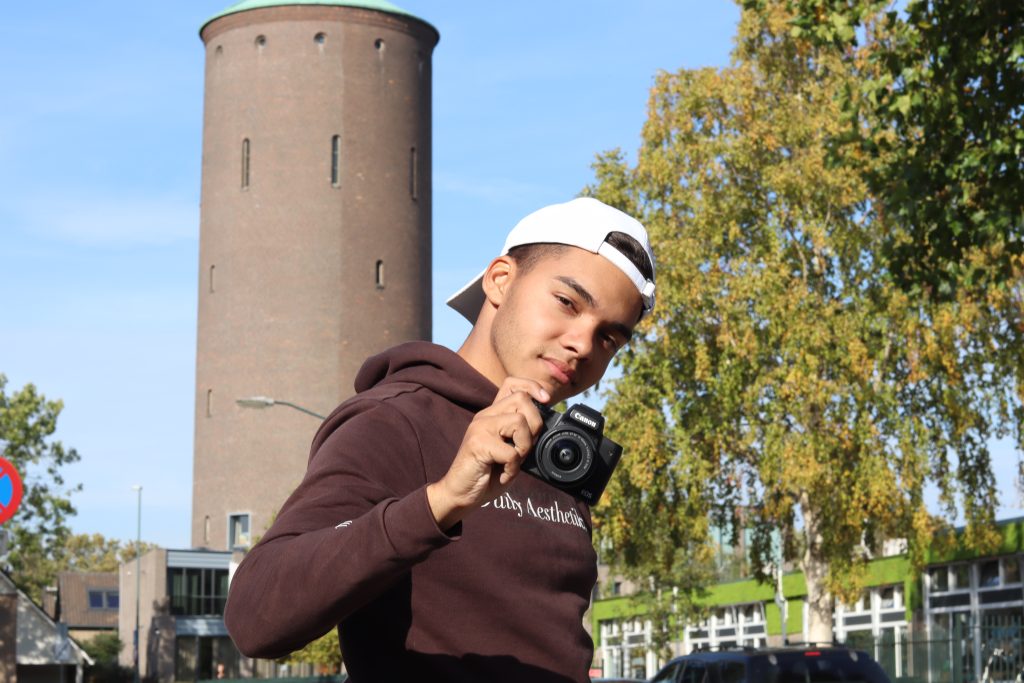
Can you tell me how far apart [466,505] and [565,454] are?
6.1 inches

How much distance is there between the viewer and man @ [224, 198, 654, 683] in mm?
2154

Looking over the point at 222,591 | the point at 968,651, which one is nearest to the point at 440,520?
the point at 968,651

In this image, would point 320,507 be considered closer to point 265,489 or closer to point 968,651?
point 968,651

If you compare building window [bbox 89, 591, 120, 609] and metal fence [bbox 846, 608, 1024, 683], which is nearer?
metal fence [bbox 846, 608, 1024, 683]

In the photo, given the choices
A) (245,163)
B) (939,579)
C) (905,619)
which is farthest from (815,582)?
(245,163)

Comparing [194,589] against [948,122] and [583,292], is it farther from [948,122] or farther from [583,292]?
[583,292]

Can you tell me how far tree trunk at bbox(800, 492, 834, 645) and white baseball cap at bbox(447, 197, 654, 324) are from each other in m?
32.3

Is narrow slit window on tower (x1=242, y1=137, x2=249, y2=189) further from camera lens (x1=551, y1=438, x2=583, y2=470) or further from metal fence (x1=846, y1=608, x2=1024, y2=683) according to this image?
camera lens (x1=551, y1=438, x2=583, y2=470)

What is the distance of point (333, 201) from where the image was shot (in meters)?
69.9

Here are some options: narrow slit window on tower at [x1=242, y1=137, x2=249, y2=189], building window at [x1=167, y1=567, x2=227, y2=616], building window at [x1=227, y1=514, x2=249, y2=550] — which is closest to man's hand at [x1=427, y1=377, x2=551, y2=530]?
building window at [x1=227, y1=514, x2=249, y2=550]

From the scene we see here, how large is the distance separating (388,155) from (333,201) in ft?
11.6

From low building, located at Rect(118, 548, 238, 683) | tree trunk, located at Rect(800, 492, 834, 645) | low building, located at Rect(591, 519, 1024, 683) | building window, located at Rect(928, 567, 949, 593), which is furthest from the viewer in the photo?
low building, located at Rect(118, 548, 238, 683)

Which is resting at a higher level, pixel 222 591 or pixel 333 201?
pixel 333 201

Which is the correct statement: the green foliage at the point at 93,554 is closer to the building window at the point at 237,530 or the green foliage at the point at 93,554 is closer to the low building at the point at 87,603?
the low building at the point at 87,603
